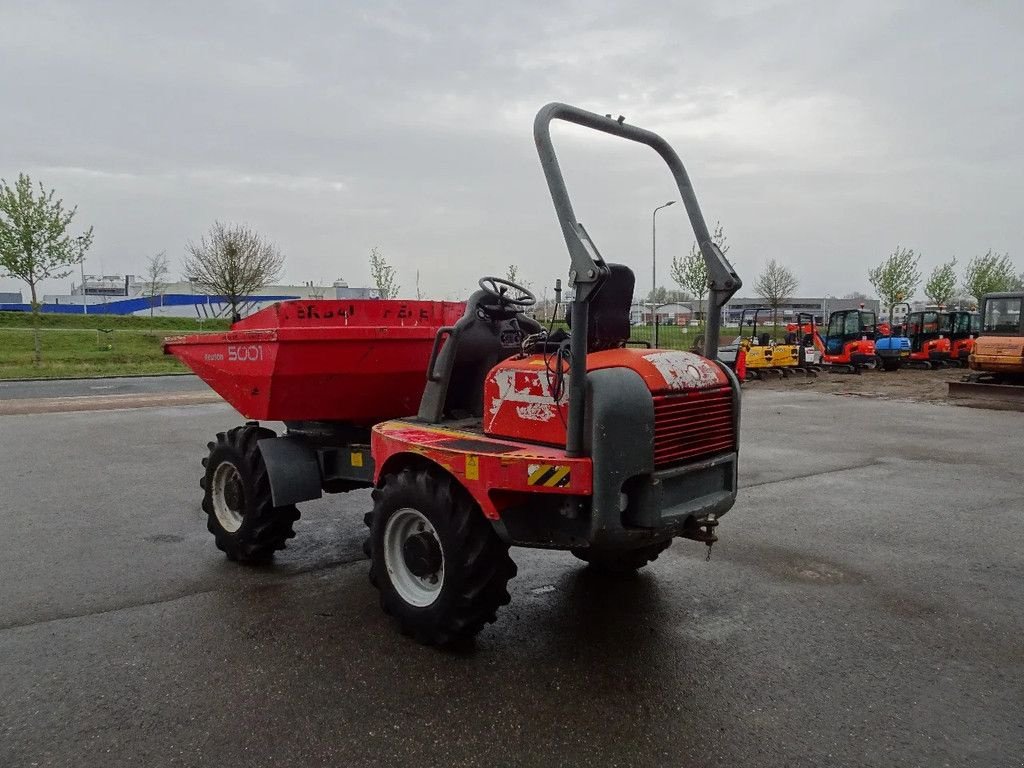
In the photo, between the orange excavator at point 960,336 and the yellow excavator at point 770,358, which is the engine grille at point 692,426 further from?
the orange excavator at point 960,336

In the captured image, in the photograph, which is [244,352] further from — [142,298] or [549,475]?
[142,298]

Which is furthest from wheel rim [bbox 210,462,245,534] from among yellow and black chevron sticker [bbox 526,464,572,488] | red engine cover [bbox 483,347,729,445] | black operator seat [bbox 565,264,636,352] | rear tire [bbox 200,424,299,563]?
black operator seat [bbox 565,264,636,352]

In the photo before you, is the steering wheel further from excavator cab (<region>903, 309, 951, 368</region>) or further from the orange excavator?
the orange excavator

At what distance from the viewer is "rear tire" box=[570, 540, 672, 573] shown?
201 inches

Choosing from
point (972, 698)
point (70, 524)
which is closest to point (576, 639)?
point (972, 698)

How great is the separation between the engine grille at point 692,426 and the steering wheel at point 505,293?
138cm

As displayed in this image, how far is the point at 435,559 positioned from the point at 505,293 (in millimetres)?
1804

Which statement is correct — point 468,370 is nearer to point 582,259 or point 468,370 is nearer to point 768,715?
point 582,259

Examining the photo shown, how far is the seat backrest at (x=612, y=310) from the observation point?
411 centimetres

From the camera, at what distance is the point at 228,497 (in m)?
5.91

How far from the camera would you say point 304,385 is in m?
5.24

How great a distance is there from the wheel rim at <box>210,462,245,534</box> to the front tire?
70.4 inches

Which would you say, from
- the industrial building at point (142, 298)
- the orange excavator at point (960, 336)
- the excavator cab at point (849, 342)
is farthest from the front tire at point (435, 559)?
the industrial building at point (142, 298)

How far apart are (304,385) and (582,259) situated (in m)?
2.44
